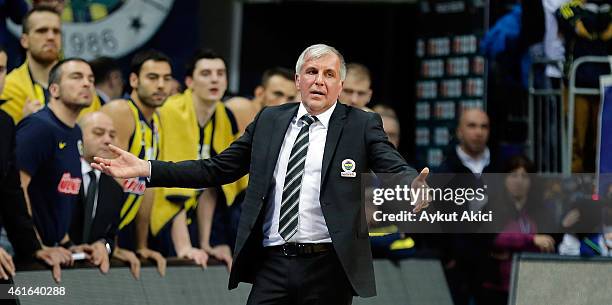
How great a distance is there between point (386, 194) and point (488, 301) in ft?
10.8

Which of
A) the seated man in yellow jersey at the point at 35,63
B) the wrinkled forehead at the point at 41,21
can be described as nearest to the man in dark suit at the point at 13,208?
the seated man in yellow jersey at the point at 35,63

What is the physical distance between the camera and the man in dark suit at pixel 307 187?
6266 mm

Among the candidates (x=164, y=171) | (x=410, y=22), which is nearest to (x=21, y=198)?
(x=164, y=171)

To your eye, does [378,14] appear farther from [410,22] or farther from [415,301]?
[415,301]

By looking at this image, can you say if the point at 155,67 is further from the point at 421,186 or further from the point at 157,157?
the point at 421,186

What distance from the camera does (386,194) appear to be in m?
7.17

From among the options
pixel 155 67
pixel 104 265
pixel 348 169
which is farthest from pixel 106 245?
pixel 348 169

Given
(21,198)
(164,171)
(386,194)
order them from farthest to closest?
(21,198) → (386,194) → (164,171)

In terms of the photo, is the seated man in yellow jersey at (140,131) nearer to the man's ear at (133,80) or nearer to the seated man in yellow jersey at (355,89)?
the man's ear at (133,80)

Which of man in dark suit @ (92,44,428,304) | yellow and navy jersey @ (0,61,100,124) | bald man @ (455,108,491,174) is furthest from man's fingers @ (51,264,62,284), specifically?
bald man @ (455,108,491,174)

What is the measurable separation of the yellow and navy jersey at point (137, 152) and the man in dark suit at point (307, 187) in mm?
2489

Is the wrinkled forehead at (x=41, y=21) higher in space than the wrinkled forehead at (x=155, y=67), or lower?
higher

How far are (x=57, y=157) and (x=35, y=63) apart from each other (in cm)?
83

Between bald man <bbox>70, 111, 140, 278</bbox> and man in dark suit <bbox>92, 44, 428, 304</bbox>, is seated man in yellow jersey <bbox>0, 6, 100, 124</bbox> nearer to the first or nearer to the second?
bald man <bbox>70, 111, 140, 278</bbox>
